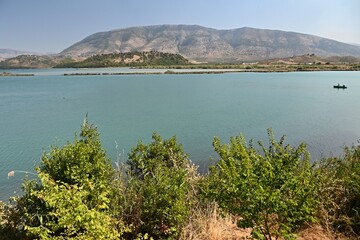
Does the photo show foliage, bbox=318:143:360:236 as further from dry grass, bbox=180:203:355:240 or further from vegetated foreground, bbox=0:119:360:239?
dry grass, bbox=180:203:355:240

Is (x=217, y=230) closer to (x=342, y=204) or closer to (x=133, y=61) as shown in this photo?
(x=342, y=204)

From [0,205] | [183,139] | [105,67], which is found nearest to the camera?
[0,205]

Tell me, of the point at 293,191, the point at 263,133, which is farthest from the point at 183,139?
the point at 293,191

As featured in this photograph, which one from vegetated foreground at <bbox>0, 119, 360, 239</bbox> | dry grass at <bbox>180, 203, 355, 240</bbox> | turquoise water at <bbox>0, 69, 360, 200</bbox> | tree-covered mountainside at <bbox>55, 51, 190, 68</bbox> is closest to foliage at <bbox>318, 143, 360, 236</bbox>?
vegetated foreground at <bbox>0, 119, 360, 239</bbox>

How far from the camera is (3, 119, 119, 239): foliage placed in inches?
189

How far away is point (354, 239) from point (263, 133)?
20.2m

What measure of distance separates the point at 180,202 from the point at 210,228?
0.82 metres

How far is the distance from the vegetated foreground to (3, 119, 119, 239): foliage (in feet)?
0.05

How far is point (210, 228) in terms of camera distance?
645cm

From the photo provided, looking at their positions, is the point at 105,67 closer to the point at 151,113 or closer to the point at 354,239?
the point at 151,113

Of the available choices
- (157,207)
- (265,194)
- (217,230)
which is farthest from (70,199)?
(265,194)

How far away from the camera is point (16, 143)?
24469mm

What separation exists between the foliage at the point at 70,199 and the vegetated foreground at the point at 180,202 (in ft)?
0.05

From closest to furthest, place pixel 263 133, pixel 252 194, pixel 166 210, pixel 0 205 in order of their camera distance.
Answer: pixel 252 194, pixel 166 210, pixel 0 205, pixel 263 133
